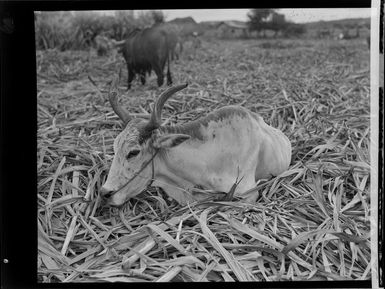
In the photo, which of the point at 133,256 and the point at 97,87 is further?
the point at 97,87

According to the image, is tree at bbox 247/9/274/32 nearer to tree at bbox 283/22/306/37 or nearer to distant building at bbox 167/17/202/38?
tree at bbox 283/22/306/37

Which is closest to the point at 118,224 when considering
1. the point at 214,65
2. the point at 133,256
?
the point at 133,256

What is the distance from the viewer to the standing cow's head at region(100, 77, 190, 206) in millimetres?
2012

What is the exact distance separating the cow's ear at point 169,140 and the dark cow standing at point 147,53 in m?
0.29

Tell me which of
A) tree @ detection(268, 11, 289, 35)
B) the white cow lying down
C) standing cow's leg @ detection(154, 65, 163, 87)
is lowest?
the white cow lying down

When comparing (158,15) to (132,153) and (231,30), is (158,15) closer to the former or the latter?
(231,30)

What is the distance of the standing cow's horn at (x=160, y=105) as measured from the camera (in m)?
2.01

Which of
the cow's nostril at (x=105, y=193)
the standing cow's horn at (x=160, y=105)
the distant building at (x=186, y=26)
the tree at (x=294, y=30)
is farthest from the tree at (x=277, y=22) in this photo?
the cow's nostril at (x=105, y=193)

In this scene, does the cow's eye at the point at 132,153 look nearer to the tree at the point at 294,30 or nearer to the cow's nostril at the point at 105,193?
the cow's nostril at the point at 105,193

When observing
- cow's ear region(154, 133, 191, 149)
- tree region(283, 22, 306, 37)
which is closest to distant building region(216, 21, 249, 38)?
tree region(283, 22, 306, 37)

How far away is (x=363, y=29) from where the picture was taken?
2.12 m

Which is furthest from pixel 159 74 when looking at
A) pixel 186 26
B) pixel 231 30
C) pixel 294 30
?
pixel 294 30

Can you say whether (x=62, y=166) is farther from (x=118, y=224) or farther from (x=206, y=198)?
(x=206, y=198)
